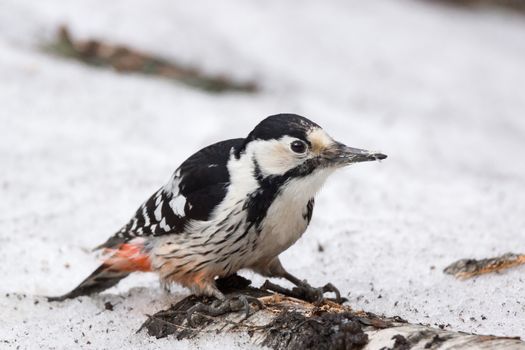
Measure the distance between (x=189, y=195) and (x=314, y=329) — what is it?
1.13 meters

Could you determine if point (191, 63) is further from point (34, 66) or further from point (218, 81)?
point (34, 66)

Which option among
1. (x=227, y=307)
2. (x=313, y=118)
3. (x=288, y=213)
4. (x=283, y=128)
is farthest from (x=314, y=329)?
(x=313, y=118)

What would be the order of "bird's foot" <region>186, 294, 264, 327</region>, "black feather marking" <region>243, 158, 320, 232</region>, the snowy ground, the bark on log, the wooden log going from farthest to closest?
the snowy ground → the wooden log → "black feather marking" <region>243, 158, 320, 232</region> → "bird's foot" <region>186, 294, 264, 327</region> → the bark on log

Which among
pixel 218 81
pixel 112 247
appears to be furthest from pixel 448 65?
pixel 112 247

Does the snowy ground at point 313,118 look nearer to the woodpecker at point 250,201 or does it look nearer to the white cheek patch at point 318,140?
the woodpecker at point 250,201

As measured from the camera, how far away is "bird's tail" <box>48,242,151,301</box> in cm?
443

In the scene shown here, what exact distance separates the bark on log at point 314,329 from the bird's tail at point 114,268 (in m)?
0.47

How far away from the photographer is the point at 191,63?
28.7ft

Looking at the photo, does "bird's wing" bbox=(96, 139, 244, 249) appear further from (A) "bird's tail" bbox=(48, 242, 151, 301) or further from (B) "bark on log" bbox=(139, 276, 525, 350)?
(B) "bark on log" bbox=(139, 276, 525, 350)

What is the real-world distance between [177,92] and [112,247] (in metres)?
3.61

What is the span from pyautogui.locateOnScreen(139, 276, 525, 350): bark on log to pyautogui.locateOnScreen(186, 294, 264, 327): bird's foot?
3 cm

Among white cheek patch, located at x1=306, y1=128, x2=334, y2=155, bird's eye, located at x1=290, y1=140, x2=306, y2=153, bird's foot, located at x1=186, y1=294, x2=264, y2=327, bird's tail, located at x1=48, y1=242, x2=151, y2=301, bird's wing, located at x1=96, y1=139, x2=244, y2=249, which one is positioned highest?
white cheek patch, located at x1=306, y1=128, x2=334, y2=155

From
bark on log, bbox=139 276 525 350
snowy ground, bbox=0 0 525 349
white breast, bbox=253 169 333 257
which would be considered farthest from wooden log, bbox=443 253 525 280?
white breast, bbox=253 169 333 257

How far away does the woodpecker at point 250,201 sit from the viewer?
3.91 metres
